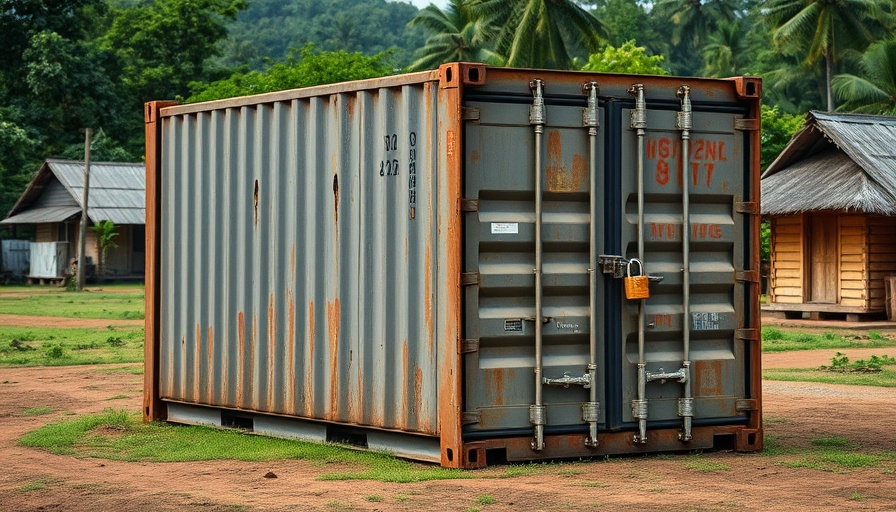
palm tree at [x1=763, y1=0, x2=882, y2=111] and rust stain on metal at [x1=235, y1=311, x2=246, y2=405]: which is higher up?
palm tree at [x1=763, y1=0, x2=882, y2=111]

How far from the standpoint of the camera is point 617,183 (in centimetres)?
985

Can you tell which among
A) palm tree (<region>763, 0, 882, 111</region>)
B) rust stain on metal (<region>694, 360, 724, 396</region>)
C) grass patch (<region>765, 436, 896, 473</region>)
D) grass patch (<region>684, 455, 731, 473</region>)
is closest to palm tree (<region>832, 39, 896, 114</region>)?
palm tree (<region>763, 0, 882, 111</region>)

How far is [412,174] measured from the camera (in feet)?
31.9

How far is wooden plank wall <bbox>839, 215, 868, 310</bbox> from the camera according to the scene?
2903 cm

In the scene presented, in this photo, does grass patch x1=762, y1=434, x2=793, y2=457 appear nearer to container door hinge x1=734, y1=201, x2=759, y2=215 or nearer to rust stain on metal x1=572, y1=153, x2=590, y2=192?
container door hinge x1=734, y1=201, x2=759, y2=215

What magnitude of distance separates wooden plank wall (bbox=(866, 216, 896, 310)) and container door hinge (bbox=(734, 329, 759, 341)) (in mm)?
19901

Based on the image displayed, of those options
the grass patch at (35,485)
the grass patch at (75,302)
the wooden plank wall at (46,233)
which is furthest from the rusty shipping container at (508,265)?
the wooden plank wall at (46,233)

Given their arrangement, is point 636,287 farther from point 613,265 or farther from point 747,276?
point 747,276

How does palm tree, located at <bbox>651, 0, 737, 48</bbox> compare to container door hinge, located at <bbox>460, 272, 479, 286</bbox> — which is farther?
palm tree, located at <bbox>651, 0, 737, 48</bbox>

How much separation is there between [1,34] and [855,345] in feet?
154

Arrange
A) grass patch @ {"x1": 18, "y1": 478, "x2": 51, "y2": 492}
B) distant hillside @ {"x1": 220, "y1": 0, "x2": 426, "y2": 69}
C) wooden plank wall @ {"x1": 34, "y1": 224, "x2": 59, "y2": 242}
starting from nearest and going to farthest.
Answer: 1. grass patch @ {"x1": 18, "y1": 478, "x2": 51, "y2": 492}
2. wooden plank wall @ {"x1": 34, "y1": 224, "x2": 59, "y2": 242}
3. distant hillside @ {"x1": 220, "y1": 0, "x2": 426, "y2": 69}

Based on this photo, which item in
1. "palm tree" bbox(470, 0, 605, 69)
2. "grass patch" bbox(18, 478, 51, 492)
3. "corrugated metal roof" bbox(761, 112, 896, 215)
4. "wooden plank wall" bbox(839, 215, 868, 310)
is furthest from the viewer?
"palm tree" bbox(470, 0, 605, 69)

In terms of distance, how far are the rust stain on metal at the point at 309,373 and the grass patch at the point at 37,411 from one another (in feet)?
13.2

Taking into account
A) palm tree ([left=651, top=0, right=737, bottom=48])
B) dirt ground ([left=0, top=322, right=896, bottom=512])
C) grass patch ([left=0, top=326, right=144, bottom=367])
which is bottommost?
dirt ground ([left=0, top=322, right=896, bottom=512])
